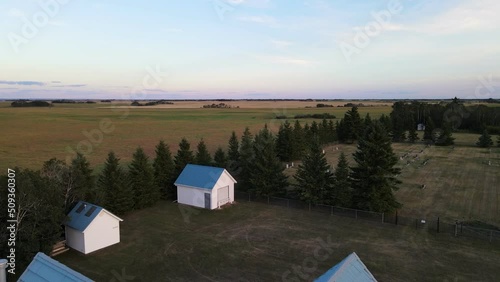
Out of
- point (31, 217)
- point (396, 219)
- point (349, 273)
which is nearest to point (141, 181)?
point (31, 217)

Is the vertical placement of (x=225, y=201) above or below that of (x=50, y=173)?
→ below

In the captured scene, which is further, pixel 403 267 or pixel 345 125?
pixel 345 125

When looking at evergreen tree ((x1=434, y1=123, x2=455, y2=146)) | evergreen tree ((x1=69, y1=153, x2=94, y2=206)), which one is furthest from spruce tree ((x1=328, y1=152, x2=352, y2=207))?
evergreen tree ((x1=434, y1=123, x2=455, y2=146))

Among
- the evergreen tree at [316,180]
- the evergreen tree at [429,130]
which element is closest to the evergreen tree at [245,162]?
the evergreen tree at [316,180]

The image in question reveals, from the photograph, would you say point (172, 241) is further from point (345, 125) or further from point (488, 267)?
point (345, 125)

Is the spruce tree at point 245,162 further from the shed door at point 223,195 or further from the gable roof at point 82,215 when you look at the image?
the gable roof at point 82,215

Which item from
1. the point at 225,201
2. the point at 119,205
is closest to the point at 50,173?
the point at 119,205
